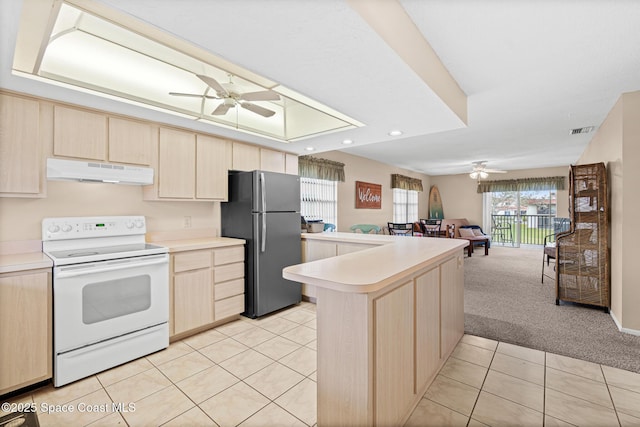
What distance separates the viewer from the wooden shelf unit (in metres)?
3.30

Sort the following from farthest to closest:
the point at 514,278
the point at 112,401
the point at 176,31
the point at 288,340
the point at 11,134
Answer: the point at 514,278 < the point at 288,340 < the point at 11,134 < the point at 112,401 < the point at 176,31

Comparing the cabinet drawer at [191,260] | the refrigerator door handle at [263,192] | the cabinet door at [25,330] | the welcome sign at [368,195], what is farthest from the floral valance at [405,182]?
the cabinet door at [25,330]

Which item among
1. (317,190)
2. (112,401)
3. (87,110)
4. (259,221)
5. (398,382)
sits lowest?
(112,401)

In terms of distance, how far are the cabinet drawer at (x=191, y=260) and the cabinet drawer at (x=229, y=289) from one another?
0.99 ft

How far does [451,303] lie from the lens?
7.90 feet

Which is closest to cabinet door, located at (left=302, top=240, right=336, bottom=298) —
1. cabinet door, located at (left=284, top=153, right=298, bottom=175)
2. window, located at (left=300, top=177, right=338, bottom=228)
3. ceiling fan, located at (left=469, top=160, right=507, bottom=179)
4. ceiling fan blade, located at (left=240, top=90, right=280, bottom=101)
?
window, located at (left=300, top=177, right=338, bottom=228)

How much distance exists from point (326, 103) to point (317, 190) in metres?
2.82

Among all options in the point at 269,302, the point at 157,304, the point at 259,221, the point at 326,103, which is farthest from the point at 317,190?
the point at 157,304

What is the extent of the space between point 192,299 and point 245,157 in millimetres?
1839

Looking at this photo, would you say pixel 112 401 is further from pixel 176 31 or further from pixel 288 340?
pixel 176 31

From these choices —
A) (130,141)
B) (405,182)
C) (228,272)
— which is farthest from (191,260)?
(405,182)

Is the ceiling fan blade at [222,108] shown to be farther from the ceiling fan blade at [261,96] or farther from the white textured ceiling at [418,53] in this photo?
the white textured ceiling at [418,53]

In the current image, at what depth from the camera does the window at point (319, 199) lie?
498cm

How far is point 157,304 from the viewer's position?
101 inches
